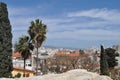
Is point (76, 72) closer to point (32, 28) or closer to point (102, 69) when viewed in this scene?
point (32, 28)

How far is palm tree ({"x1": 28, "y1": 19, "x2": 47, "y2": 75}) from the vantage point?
60.6m

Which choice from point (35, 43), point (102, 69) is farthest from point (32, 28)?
point (102, 69)

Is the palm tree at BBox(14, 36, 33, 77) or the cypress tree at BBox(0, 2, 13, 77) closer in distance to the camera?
the cypress tree at BBox(0, 2, 13, 77)

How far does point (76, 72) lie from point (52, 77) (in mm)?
1092

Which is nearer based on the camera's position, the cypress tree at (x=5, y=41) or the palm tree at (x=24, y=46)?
the cypress tree at (x=5, y=41)

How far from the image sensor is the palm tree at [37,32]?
60622mm

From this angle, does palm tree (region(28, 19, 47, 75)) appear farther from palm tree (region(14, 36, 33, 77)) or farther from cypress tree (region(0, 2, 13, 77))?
cypress tree (region(0, 2, 13, 77))

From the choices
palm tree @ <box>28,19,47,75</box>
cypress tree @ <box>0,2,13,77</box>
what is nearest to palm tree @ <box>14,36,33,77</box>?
palm tree @ <box>28,19,47,75</box>

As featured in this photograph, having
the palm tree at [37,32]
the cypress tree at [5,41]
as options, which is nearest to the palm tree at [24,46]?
the palm tree at [37,32]

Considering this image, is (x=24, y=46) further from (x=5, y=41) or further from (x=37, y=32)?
(x=5, y=41)

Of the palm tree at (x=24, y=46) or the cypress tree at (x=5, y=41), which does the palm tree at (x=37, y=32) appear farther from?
the cypress tree at (x=5, y=41)

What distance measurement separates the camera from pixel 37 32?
61938 millimetres

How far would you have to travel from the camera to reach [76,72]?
1617 cm

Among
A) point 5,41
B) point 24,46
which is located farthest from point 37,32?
point 5,41
